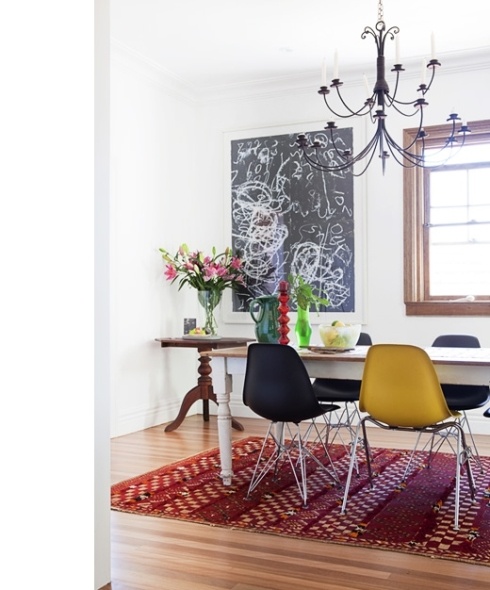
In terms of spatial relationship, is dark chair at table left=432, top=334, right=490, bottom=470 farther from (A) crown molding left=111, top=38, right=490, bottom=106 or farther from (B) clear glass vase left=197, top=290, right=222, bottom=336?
(A) crown molding left=111, top=38, right=490, bottom=106

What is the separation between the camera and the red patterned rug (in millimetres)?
2887

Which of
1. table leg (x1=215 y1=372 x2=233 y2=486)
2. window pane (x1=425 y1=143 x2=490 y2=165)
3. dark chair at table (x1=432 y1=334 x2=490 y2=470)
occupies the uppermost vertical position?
window pane (x1=425 y1=143 x2=490 y2=165)

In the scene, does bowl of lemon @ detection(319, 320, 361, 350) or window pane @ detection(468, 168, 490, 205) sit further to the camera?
window pane @ detection(468, 168, 490, 205)

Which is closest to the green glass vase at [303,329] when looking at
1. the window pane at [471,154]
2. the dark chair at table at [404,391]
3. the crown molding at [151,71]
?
the dark chair at table at [404,391]

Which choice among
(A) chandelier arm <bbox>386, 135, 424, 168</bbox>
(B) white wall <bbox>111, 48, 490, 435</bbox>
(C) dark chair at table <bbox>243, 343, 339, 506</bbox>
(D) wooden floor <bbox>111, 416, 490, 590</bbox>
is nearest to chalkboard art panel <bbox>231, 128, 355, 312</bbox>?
(B) white wall <bbox>111, 48, 490, 435</bbox>

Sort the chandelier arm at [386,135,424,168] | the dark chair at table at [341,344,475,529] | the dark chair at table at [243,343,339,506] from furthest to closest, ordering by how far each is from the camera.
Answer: the chandelier arm at [386,135,424,168], the dark chair at table at [243,343,339,506], the dark chair at table at [341,344,475,529]

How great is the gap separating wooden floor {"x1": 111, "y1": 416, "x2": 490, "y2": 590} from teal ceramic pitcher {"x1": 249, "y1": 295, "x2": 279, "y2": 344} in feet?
3.85

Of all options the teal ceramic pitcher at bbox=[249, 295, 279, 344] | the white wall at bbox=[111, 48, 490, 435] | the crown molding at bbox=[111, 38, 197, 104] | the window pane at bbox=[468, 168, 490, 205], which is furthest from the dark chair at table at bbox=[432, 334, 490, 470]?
the crown molding at bbox=[111, 38, 197, 104]

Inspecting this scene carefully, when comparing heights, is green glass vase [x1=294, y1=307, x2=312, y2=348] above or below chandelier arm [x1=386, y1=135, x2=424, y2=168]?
below

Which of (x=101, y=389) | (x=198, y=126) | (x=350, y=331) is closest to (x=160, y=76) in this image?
(x=198, y=126)

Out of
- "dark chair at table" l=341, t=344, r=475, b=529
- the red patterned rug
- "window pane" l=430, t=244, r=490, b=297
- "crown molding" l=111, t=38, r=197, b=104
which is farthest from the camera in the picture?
"window pane" l=430, t=244, r=490, b=297

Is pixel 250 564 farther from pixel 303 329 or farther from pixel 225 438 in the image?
pixel 303 329

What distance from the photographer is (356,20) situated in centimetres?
499

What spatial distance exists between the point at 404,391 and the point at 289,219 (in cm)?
332
